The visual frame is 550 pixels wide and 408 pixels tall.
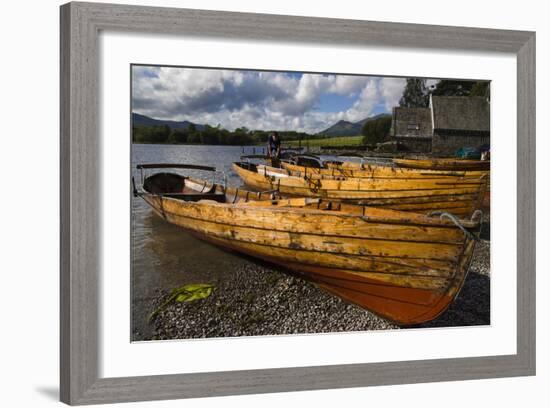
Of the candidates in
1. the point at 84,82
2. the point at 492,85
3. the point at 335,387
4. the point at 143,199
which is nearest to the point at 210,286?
the point at 143,199

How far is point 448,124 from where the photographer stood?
5.66 m

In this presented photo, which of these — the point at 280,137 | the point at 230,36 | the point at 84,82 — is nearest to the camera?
the point at 84,82

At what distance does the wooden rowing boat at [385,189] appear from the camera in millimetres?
5711

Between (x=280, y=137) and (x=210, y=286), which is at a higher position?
(x=280, y=137)

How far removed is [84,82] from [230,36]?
104 centimetres

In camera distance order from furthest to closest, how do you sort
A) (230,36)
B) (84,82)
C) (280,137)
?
(280,137), (230,36), (84,82)

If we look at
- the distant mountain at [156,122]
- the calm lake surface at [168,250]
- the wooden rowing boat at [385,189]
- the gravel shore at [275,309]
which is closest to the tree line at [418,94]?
the wooden rowing boat at [385,189]

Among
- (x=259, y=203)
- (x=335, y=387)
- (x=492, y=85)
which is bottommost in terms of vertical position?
(x=335, y=387)

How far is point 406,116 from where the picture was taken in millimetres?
5598

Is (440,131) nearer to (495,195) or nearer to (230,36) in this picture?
(495,195)

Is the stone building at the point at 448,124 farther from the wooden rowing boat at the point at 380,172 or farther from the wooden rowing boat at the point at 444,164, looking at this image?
the wooden rowing boat at the point at 380,172

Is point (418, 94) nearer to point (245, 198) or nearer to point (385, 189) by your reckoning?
point (385, 189)

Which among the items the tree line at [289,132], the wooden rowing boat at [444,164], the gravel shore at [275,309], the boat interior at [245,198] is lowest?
the gravel shore at [275,309]

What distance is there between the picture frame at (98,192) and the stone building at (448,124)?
12.0 inches
